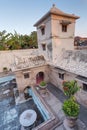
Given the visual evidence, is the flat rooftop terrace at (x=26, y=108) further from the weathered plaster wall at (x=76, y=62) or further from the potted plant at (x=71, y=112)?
the weathered plaster wall at (x=76, y=62)

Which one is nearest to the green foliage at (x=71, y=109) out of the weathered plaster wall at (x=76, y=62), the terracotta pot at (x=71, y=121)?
the terracotta pot at (x=71, y=121)

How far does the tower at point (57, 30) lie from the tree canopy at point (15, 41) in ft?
55.1

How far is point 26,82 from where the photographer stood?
12000 millimetres

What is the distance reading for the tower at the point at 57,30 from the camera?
35.2ft

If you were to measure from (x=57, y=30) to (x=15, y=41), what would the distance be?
19.8 m

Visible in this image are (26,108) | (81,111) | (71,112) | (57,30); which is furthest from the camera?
(57,30)

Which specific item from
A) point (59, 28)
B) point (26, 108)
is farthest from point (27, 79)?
point (59, 28)

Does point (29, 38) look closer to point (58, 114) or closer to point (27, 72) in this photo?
point (27, 72)

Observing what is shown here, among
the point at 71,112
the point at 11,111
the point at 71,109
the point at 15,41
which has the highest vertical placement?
the point at 15,41

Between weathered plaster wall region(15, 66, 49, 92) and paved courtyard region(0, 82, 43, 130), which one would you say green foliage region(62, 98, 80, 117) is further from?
weathered plaster wall region(15, 66, 49, 92)

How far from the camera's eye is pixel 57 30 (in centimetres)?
1124

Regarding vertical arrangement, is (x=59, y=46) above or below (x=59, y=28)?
below

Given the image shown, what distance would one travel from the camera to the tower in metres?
10.7

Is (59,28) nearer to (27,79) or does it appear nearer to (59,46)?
(59,46)
